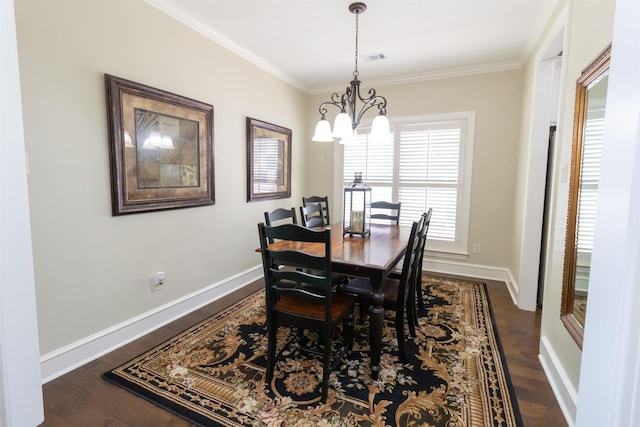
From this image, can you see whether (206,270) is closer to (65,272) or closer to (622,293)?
(65,272)

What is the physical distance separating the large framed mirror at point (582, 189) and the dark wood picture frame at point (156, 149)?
281 centimetres

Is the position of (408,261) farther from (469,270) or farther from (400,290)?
(469,270)

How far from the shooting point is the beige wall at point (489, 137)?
3.67m

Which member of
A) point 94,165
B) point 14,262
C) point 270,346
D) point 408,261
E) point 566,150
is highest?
point 566,150

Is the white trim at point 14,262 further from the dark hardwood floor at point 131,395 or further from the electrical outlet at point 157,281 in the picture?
the electrical outlet at point 157,281

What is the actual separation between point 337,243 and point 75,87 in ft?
6.67

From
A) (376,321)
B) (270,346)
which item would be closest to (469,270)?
(376,321)

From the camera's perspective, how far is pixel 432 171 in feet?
13.4

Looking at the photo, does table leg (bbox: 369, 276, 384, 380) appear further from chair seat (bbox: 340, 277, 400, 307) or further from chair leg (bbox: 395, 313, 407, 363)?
chair leg (bbox: 395, 313, 407, 363)

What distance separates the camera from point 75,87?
1965 mm

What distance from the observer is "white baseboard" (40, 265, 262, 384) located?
1940mm

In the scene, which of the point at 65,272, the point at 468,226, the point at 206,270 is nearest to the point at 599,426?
the point at 65,272

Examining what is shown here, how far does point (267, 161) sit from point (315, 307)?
2380 mm

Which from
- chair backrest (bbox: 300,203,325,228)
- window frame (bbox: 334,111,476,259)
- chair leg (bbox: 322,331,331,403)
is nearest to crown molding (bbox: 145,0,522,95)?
window frame (bbox: 334,111,476,259)
